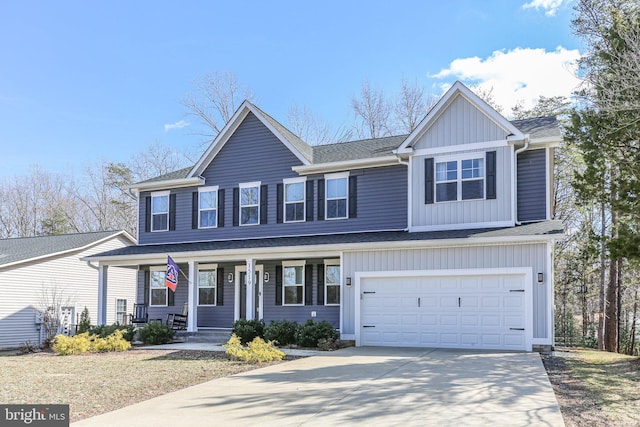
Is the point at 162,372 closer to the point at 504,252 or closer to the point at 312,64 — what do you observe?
the point at 504,252

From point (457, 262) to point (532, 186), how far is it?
3.26 metres

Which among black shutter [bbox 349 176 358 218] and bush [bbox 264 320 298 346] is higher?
black shutter [bbox 349 176 358 218]

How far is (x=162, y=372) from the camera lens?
11727 millimetres

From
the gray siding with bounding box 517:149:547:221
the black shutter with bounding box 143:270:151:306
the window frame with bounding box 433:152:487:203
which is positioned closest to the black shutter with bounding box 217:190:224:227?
the black shutter with bounding box 143:270:151:306

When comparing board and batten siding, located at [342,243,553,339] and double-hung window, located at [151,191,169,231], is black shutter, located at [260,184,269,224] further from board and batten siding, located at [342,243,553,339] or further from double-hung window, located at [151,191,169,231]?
board and batten siding, located at [342,243,553,339]

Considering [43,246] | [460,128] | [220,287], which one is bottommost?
[220,287]

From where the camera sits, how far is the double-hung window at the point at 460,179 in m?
16.7

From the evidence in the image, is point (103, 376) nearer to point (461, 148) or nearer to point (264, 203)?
point (264, 203)

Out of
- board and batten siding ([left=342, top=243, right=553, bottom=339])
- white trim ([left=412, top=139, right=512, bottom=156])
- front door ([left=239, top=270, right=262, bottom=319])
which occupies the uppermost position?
white trim ([left=412, top=139, right=512, bottom=156])

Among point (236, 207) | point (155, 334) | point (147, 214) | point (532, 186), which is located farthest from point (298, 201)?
point (532, 186)

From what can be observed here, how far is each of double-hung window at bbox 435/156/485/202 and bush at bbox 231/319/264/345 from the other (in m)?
6.47

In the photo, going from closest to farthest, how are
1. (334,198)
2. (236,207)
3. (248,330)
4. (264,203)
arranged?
(248,330) < (334,198) < (264,203) < (236,207)

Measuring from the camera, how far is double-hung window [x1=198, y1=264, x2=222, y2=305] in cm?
2158

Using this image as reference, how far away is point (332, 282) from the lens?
19.5 m
